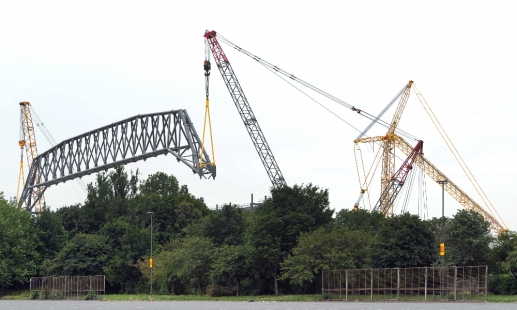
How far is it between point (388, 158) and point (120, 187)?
6514cm

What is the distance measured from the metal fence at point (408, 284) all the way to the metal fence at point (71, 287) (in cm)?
3818

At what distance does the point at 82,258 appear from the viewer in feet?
374

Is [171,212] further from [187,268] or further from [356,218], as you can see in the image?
[187,268]

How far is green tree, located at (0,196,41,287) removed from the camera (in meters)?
122

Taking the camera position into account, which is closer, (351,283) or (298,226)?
(351,283)

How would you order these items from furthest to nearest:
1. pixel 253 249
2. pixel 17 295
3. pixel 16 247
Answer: pixel 16 247 < pixel 17 295 < pixel 253 249

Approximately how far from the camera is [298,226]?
88.3 m

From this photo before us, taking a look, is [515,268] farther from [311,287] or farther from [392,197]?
[392,197]

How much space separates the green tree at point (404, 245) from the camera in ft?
261

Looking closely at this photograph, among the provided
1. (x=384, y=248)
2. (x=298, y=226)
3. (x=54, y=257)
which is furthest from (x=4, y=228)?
(x=384, y=248)

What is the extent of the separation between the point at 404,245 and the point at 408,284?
31.4ft

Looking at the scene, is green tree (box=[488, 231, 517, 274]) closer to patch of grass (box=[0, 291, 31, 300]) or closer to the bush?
the bush

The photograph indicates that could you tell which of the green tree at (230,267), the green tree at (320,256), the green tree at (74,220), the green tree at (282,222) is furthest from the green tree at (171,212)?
the green tree at (320,256)

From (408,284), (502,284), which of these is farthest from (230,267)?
(502,284)
